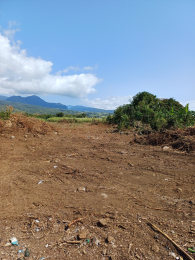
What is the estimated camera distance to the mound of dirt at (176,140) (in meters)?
5.85

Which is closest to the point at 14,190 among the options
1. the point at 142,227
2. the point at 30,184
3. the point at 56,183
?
the point at 30,184

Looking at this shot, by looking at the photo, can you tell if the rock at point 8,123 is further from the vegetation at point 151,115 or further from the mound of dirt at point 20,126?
the vegetation at point 151,115

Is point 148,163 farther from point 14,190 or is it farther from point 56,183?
point 14,190

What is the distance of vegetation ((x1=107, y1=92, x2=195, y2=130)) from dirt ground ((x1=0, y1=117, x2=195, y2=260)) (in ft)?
15.3

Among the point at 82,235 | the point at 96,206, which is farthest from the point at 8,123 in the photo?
the point at 82,235

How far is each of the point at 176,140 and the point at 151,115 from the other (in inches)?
256

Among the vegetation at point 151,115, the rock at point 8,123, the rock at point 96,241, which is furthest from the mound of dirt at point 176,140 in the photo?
the rock at point 8,123

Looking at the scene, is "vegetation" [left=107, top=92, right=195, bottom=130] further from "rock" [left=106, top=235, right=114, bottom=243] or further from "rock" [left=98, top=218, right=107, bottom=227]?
"rock" [left=106, top=235, right=114, bottom=243]

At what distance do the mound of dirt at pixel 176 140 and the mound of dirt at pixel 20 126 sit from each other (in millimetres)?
5226

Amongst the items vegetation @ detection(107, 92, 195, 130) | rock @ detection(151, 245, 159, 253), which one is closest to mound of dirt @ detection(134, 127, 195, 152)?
vegetation @ detection(107, 92, 195, 130)

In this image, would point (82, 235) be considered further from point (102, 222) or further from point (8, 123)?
point (8, 123)

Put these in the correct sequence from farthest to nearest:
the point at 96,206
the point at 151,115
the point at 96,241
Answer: the point at 151,115, the point at 96,206, the point at 96,241

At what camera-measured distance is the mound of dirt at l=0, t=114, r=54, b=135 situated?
732 centimetres

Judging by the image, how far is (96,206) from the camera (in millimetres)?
2633
